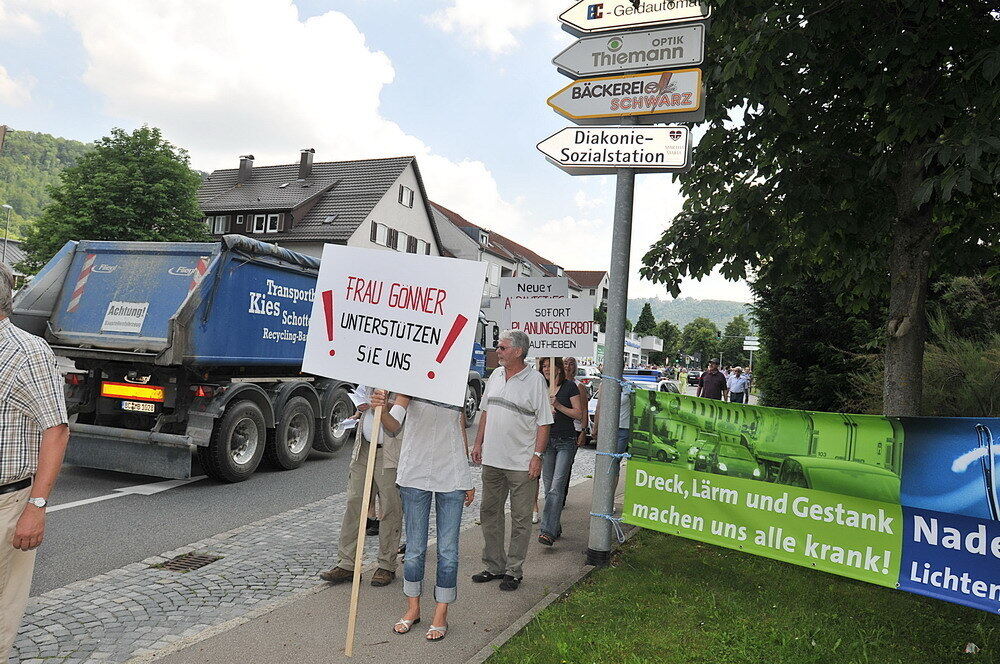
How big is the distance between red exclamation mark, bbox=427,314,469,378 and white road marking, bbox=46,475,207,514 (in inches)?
190

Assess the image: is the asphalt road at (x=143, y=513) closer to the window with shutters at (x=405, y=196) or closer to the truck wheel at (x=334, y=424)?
the truck wheel at (x=334, y=424)

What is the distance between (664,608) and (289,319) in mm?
6678

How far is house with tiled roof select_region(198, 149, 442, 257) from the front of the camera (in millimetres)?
41594

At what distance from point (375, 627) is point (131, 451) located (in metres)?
5.00

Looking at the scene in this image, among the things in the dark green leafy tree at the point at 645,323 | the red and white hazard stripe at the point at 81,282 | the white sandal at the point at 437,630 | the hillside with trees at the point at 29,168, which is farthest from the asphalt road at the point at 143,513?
the hillside with trees at the point at 29,168

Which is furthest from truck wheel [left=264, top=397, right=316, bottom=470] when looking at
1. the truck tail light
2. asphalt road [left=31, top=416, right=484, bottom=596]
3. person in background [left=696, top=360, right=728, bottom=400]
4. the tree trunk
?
person in background [left=696, top=360, right=728, bottom=400]

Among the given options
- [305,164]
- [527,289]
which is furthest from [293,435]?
[305,164]

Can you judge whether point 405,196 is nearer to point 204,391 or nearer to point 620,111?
point 204,391

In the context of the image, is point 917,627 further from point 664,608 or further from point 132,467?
point 132,467

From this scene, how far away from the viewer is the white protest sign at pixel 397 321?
4.03 meters

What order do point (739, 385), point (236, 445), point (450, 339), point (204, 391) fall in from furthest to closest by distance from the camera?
point (739, 385), point (236, 445), point (204, 391), point (450, 339)

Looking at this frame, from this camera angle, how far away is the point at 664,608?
15.8 feet

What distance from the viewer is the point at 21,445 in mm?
3082

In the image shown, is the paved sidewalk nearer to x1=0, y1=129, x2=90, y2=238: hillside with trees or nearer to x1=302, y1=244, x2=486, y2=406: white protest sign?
x1=302, y1=244, x2=486, y2=406: white protest sign
